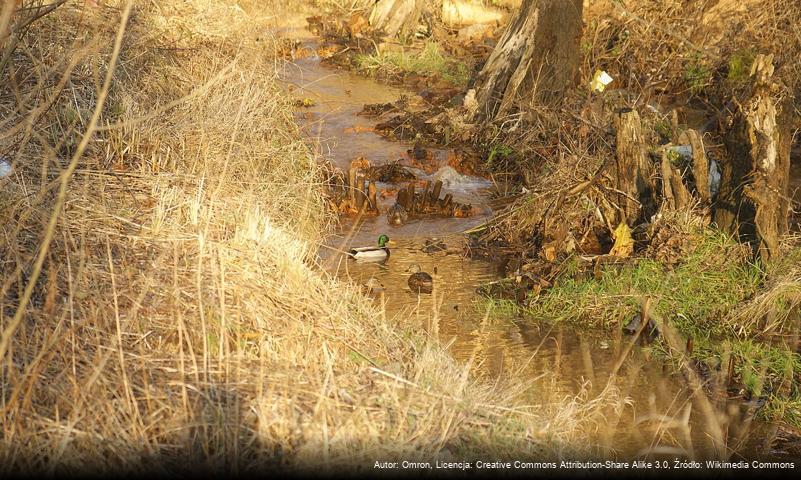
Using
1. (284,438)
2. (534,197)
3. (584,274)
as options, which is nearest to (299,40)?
(534,197)

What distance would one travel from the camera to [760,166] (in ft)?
23.3

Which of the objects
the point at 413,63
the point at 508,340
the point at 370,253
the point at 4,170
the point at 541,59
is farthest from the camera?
the point at 413,63

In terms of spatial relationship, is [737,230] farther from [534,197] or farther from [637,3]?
[637,3]

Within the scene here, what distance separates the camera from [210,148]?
254 inches

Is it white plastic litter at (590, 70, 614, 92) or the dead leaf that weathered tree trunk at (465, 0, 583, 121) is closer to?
white plastic litter at (590, 70, 614, 92)

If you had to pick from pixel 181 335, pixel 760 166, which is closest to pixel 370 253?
pixel 760 166

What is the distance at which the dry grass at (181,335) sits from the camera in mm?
3529

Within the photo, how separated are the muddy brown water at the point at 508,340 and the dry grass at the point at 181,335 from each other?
0.99 ft

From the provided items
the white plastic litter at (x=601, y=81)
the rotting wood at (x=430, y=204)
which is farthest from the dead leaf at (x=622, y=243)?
the white plastic litter at (x=601, y=81)

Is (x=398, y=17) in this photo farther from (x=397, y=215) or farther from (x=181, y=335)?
(x=181, y=335)

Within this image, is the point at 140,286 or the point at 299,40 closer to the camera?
the point at 140,286

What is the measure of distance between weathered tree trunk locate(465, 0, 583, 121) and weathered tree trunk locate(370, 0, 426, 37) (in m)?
3.90

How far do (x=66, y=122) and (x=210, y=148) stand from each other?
94 cm

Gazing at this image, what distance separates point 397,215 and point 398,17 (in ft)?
22.9
